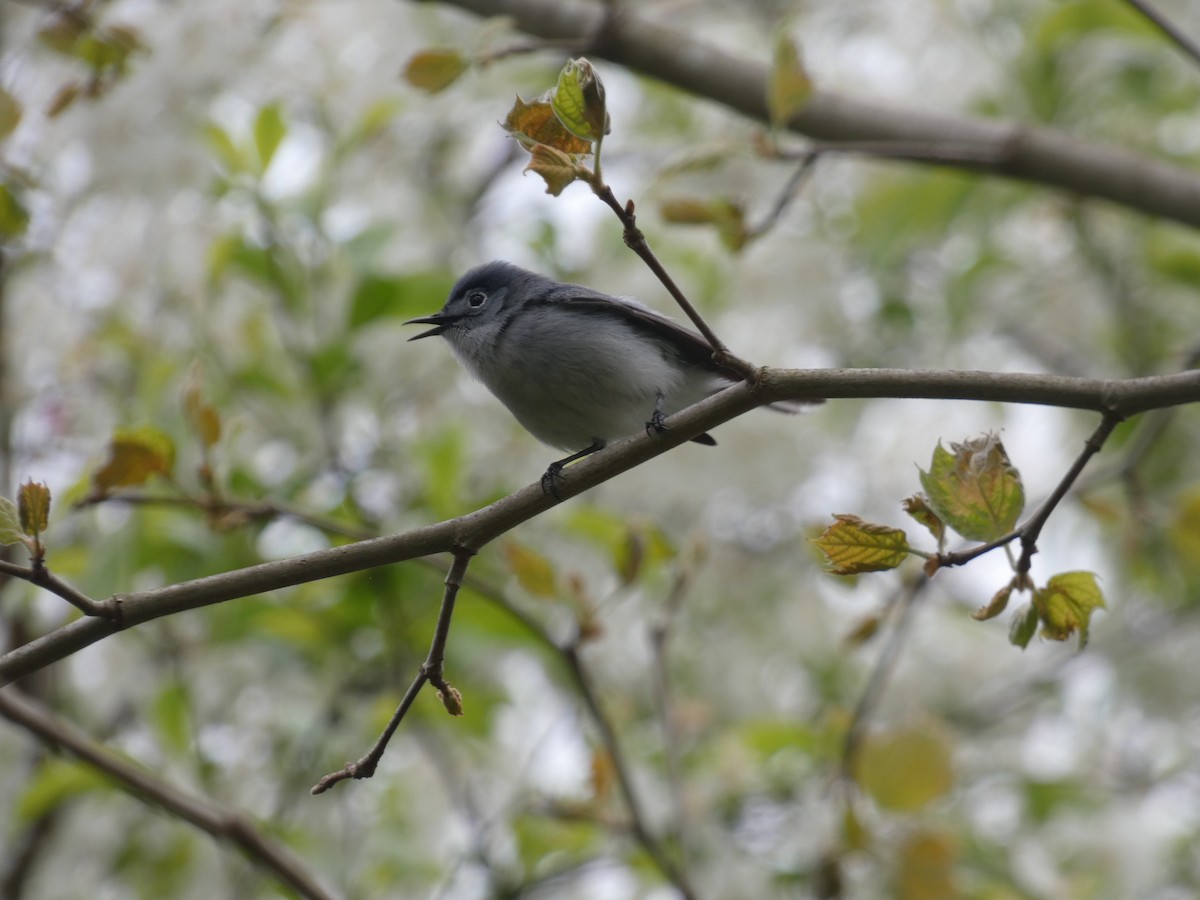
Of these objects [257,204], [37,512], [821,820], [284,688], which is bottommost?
[37,512]

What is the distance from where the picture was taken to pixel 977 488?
1604 mm

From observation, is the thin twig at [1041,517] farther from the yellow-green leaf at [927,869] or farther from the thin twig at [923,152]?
the yellow-green leaf at [927,869]

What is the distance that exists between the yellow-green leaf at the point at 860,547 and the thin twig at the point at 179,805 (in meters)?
1.09

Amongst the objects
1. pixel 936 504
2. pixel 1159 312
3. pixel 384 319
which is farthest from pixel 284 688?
pixel 1159 312

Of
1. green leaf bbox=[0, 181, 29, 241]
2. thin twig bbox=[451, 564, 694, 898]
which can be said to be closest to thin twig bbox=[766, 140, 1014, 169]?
thin twig bbox=[451, 564, 694, 898]

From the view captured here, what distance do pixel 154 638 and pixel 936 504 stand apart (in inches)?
108

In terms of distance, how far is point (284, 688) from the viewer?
12.6 ft

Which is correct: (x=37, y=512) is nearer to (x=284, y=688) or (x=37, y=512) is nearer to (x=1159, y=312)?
(x=284, y=688)

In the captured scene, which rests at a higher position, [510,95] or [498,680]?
[510,95]

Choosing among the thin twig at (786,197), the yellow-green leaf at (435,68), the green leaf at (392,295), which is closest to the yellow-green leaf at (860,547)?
the thin twig at (786,197)

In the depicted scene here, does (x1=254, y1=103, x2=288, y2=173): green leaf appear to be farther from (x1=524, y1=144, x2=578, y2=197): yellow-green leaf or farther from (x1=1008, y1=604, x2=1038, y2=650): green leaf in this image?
(x1=1008, y1=604, x2=1038, y2=650): green leaf

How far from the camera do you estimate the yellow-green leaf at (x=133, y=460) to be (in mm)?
2146

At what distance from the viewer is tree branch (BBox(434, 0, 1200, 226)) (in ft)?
9.86

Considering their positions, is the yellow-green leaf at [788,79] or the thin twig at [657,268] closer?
the thin twig at [657,268]
